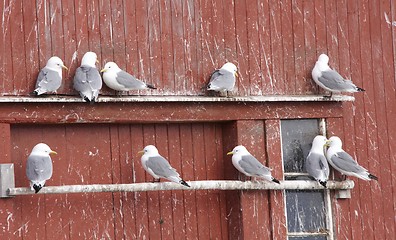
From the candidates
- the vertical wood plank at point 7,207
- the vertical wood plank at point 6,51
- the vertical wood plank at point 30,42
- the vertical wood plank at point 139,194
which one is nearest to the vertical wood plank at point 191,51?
the vertical wood plank at point 139,194

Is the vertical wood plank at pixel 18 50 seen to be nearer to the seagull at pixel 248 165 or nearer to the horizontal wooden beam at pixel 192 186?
the horizontal wooden beam at pixel 192 186

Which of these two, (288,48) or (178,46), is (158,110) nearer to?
(178,46)

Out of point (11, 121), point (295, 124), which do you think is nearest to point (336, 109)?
point (295, 124)

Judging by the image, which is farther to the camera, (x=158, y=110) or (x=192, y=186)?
(x=158, y=110)

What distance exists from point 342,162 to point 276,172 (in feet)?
2.18

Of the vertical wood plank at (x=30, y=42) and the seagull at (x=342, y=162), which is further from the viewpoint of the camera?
the seagull at (x=342, y=162)

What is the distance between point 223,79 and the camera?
40.2 feet

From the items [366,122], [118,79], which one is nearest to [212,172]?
[118,79]

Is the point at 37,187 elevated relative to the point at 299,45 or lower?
lower

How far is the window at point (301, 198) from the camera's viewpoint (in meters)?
12.8

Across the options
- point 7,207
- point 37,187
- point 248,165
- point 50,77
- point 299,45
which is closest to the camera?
point 37,187

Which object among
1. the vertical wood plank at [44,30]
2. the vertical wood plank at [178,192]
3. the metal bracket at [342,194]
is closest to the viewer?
the vertical wood plank at [44,30]

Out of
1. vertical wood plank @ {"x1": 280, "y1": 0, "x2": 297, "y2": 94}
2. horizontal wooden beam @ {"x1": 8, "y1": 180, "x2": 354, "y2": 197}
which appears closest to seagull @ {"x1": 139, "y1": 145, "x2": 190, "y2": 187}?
horizontal wooden beam @ {"x1": 8, "y1": 180, "x2": 354, "y2": 197}

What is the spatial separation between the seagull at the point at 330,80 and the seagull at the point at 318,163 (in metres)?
0.51
